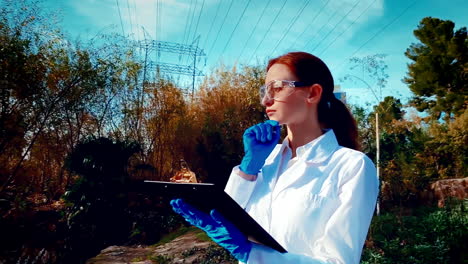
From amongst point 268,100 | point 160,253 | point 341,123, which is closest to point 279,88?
point 268,100

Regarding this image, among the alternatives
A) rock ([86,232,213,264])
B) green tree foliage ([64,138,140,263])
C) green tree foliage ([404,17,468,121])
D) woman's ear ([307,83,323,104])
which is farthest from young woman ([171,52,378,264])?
green tree foliage ([404,17,468,121])

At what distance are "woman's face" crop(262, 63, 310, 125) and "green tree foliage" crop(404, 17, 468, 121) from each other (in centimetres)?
1396

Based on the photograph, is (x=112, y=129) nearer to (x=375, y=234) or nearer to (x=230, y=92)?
(x=230, y=92)

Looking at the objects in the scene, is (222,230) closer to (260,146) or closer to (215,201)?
(215,201)

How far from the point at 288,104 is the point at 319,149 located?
20 centimetres

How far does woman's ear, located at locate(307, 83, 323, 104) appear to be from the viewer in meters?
1.35

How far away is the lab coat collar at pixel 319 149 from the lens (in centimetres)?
130

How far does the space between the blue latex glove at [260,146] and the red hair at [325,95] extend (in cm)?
20

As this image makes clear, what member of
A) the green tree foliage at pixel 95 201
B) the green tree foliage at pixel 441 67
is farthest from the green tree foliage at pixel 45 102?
the green tree foliage at pixel 441 67

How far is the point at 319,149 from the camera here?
1317mm

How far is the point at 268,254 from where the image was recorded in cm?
97

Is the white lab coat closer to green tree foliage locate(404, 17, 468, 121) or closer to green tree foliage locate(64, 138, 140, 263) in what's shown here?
green tree foliage locate(64, 138, 140, 263)

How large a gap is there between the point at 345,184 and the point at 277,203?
256mm

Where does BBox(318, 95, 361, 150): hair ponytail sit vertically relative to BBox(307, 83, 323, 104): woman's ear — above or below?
below
